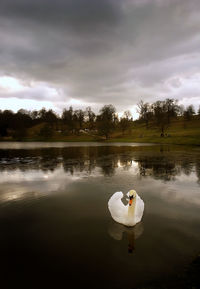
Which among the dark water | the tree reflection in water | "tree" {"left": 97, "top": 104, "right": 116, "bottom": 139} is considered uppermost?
"tree" {"left": 97, "top": 104, "right": 116, "bottom": 139}

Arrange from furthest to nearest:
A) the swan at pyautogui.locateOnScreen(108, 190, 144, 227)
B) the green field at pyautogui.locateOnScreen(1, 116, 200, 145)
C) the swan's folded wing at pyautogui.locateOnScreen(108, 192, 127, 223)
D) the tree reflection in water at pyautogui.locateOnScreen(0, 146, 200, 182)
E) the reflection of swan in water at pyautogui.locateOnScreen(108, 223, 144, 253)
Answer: the green field at pyautogui.locateOnScreen(1, 116, 200, 145), the tree reflection in water at pyautogui.locateOnScreen(0, 146, 200, 182), the swan's folded wing at pyautogui.locateOnScreen(108, 192, 127, 223), the swan at pyautogui.locateOnScreen(108, 190, 144, 227), the reflection of swan in water at pyautogui.locateOnScreen(108, 223, 144, 253)

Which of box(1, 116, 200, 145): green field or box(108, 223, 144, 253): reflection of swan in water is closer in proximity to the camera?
box(108, 223, 144, 253): reflection of swan in water

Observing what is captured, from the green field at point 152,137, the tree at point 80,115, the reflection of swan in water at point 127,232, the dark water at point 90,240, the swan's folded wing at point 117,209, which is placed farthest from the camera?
the tree at point 80,115

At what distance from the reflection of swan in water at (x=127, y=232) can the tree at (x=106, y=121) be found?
3564 inches

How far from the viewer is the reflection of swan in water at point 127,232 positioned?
714 cm

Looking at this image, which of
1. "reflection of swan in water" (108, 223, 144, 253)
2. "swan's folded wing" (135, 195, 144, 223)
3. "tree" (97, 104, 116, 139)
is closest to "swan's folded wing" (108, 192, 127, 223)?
"reflection of swan in water" (108, 223, 144, 253)

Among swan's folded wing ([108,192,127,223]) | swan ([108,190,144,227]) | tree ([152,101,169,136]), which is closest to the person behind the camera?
swan ([108,190,144,227])

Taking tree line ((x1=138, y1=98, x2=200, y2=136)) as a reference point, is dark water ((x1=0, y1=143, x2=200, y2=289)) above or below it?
below

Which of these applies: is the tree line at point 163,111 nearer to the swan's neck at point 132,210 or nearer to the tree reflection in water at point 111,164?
the tree reflection in water at point 111,164

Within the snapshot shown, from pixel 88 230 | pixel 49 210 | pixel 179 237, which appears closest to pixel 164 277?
pixel 179 237

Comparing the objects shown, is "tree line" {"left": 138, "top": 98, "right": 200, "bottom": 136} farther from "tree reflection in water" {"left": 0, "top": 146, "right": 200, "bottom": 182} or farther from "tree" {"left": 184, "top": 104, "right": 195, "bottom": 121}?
"tree reflection in water" {"left": 0, "top": 146, "right": 200, "bottom": 182}

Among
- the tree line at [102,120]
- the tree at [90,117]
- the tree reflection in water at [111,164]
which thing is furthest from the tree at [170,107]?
the tree reflection in water at [111,164]

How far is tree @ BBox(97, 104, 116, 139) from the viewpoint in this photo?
98250 millimetres

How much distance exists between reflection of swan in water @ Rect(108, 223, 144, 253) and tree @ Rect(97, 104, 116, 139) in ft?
297
